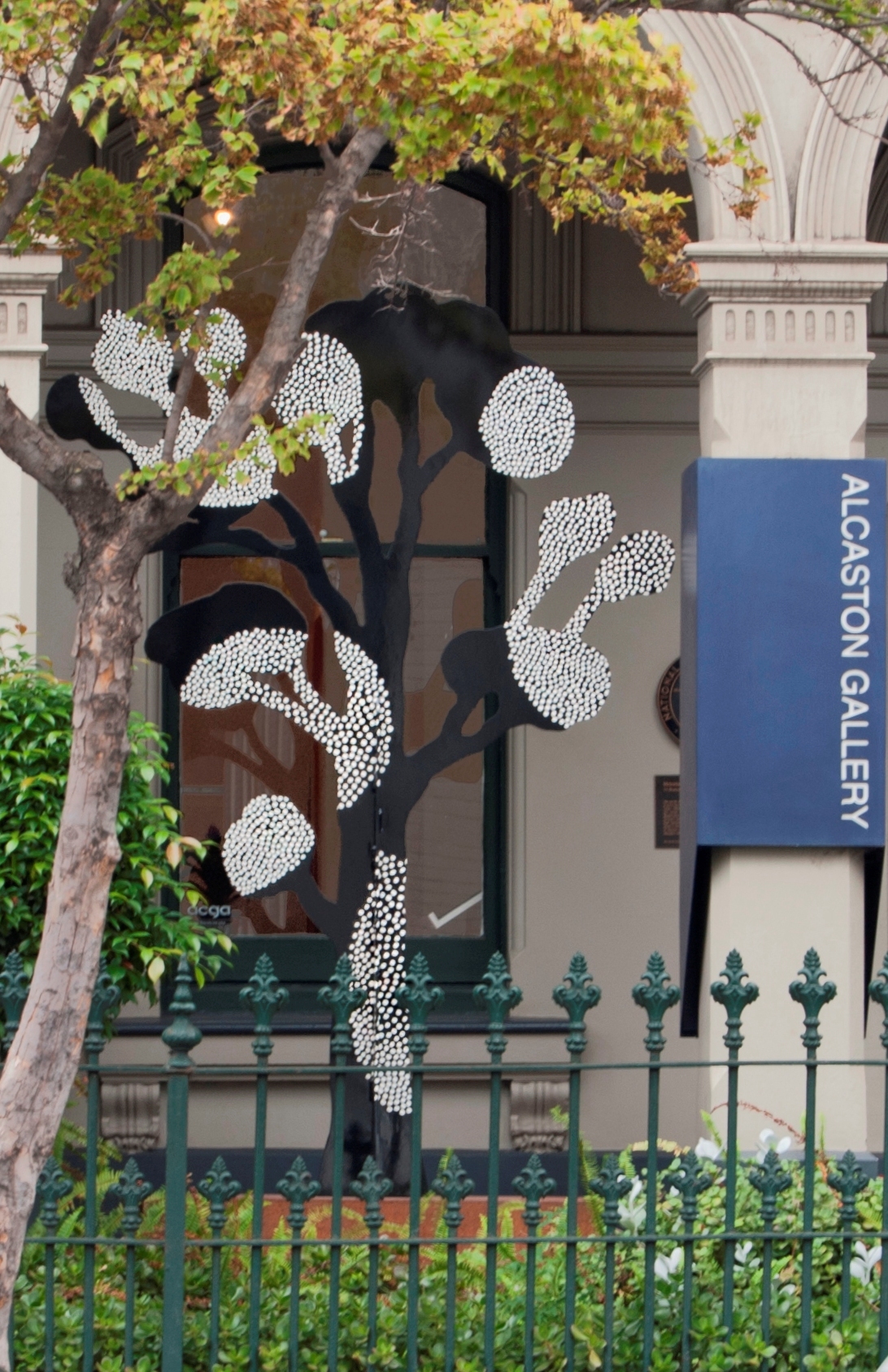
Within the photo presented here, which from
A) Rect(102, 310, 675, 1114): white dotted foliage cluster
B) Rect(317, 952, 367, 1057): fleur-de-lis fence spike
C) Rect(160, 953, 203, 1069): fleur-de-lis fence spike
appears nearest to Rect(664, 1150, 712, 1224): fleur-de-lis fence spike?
Rect(317, 952, 367, 1057): fleur-de-lis fence spike

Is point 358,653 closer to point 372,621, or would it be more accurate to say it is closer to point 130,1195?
point 372,621

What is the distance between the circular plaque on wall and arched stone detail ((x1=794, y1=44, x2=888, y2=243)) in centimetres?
314

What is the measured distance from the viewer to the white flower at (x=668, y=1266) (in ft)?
15.5

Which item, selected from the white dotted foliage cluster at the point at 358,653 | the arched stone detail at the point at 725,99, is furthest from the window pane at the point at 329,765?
the arched stone detail at the point at 725,99

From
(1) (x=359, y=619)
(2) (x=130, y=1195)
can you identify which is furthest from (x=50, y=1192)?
(1) (x=359, y=619)

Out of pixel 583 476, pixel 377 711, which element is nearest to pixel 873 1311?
pixel 377 711

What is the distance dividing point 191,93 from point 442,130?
0.71m

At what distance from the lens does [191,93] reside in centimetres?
441

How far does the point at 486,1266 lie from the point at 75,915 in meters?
1.61

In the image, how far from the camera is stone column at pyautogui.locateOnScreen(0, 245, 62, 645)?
20.2 ft

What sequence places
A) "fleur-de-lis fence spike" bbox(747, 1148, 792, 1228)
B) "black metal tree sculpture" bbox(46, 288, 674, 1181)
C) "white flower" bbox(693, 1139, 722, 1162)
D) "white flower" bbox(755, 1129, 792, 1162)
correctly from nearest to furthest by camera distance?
"fleur-de-lis fence spike" bbox(747, 1148, 792, 1228) < "white flower" bbox(755, 1129, 792, 1162) < "white flower" bbox(693, 1139, 722, 1162) < "black metal tree sculpture" bbox(46, 288, 674, 1181)

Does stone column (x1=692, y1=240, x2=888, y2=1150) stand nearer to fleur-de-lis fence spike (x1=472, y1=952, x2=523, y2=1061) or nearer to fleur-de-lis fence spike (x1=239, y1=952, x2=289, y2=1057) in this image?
fleur-de-lis fence spike (x1=472, y1=952, x2=523, y2=1061)

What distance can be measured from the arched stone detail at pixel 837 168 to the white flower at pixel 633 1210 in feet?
11.7

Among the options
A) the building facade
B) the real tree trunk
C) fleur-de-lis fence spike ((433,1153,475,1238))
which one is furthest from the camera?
the building facade
